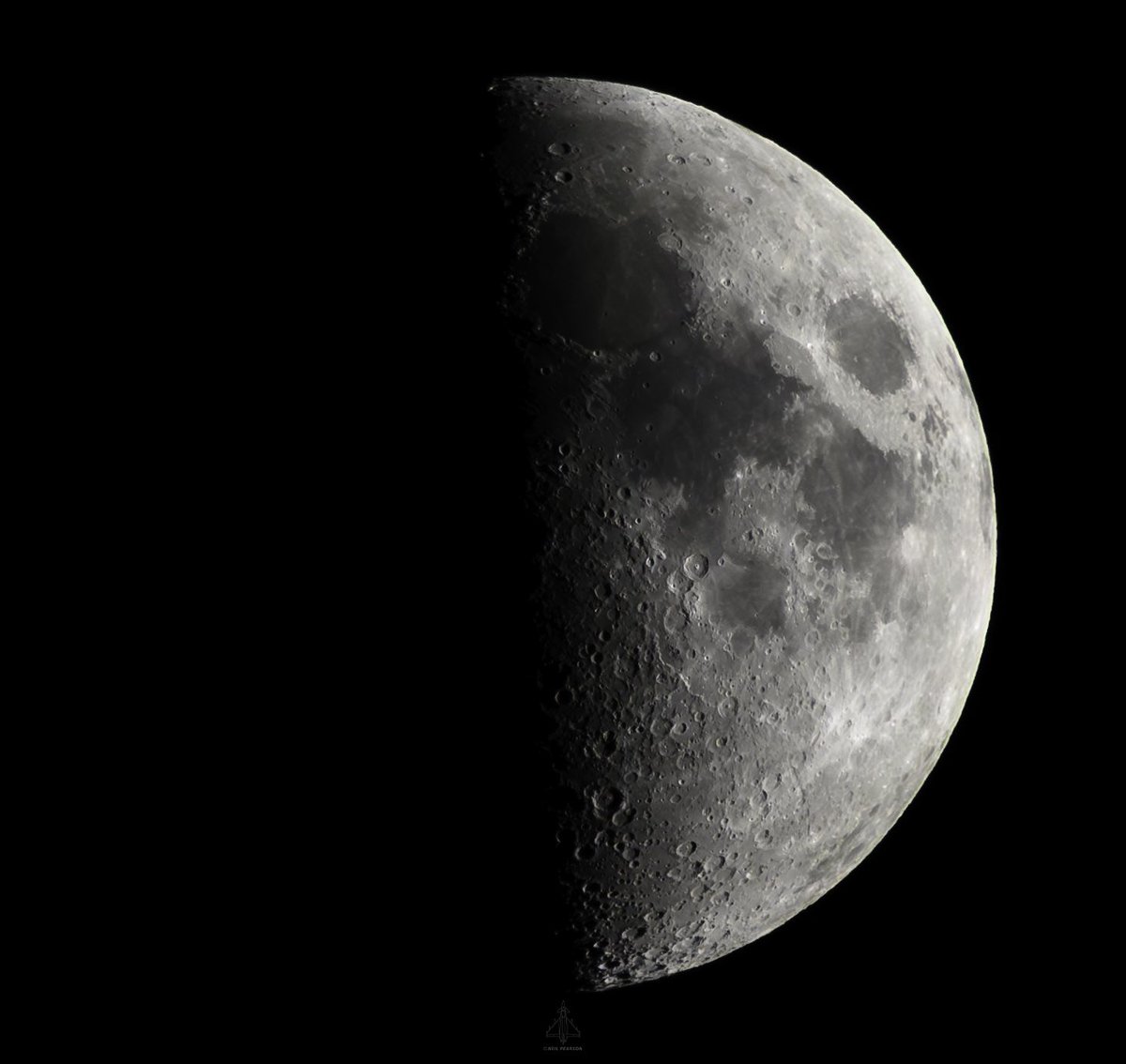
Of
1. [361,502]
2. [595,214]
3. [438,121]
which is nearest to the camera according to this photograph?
[361,502]

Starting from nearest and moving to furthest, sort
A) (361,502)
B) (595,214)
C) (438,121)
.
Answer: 1. (361,502)
2. (595,214)
3. (438,121)

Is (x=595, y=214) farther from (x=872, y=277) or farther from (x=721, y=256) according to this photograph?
(x=872, y=277)

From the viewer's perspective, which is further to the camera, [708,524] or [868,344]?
[868,344]

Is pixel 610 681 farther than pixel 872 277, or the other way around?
pixel 872 277

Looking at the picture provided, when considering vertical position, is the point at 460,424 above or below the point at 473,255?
below

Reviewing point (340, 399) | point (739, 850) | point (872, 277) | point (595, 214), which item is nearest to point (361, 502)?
point (340, 399)

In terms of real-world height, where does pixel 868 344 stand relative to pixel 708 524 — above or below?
above

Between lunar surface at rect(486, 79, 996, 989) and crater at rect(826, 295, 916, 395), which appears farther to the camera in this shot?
crater at rect(826, 295, 916, 395)

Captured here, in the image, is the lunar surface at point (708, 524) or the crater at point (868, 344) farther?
the crater at point (868, 344)
